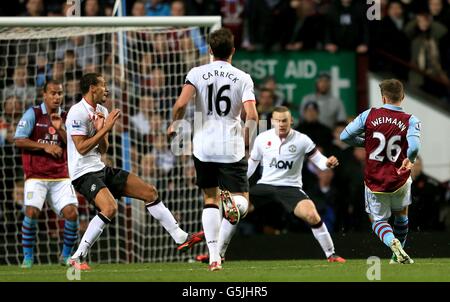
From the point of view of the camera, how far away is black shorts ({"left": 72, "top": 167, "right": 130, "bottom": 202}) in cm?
→ 1044

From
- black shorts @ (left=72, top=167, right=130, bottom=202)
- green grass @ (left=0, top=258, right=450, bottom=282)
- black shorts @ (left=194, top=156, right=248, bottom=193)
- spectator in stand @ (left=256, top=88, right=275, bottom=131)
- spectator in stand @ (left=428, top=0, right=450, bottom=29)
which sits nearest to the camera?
green grass @ (left=0, top=258, right=450, bottom=282)

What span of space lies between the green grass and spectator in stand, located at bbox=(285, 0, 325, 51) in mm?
4596

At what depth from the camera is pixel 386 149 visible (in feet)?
33.3

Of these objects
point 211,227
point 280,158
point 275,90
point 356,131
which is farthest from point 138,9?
point 211,227

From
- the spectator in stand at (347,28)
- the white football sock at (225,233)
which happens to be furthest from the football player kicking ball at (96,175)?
the spectator in stand at (347,28)

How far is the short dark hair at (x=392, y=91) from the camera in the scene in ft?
33.2

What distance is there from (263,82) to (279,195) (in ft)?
11.4

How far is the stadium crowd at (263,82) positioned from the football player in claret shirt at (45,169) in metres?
1.48

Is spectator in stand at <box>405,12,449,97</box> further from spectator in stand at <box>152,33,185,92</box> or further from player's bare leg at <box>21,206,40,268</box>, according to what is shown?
player's bare leg at <box>21,206,40,268</box>

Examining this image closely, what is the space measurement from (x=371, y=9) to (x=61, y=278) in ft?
22.8

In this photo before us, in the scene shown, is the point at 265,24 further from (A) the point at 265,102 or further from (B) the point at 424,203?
(B) the point at 424,203

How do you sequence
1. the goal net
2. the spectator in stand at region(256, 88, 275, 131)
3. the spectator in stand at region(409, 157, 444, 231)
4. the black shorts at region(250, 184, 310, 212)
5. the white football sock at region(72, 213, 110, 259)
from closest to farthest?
1. the white football sock at region(72, 213, 110, 259)
2. the black shorts at region(250, 184, 310, 212)
3. the spectator in stand at region(409, 157, 444, 231)
4. the goal net
5. the spectator in stand at region(256, 88, 275, 131)

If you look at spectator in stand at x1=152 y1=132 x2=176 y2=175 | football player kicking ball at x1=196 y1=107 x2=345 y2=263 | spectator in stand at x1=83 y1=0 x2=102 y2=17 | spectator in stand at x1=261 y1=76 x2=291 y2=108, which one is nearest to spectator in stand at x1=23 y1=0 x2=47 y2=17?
spectator in stand at x1=83 y1=0 x2=102 y2=17
